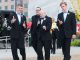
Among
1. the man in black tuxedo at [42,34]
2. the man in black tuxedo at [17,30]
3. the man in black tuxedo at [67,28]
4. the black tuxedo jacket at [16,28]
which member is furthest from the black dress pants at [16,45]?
the man in black tuxedo at [67,28]

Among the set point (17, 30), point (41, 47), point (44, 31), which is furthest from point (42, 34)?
point (17, 30)

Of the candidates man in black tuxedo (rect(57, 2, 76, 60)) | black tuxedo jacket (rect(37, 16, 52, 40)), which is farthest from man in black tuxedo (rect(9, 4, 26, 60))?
man in black tuxedo (rect(57, 2, 76, 60))

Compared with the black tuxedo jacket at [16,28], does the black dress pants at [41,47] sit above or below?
below

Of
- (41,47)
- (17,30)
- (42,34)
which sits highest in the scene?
(17,30)

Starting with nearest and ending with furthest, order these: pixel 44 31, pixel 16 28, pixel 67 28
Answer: pixel 67 28 → pixel 44 31 → pixel 16 28

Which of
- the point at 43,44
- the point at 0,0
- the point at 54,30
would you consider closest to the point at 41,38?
the point at 43,44

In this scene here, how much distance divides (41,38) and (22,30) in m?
0.70

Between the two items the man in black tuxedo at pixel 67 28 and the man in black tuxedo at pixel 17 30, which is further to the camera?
the man in black tuxedo at pixel 17 30

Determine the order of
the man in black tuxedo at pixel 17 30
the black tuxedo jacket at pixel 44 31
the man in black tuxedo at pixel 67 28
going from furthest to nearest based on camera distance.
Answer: the man in black tuxedo at pixel 17 30
the black tuxedo jacket at pixel 44 31
the man in black tuxedo at pixel 67 28

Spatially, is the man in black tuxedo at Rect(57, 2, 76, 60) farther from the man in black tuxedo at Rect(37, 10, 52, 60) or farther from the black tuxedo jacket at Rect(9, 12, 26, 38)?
the black tuxedo jacket at Rect(9, 12, 26, 38)

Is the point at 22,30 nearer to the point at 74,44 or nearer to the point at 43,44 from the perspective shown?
the point at 43,44

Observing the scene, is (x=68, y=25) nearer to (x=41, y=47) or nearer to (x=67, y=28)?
(x=67, y=28)

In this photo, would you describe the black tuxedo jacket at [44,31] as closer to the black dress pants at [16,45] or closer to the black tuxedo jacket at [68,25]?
the black tuxedo jacket at [68,25]

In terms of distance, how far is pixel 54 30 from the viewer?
1881cm
